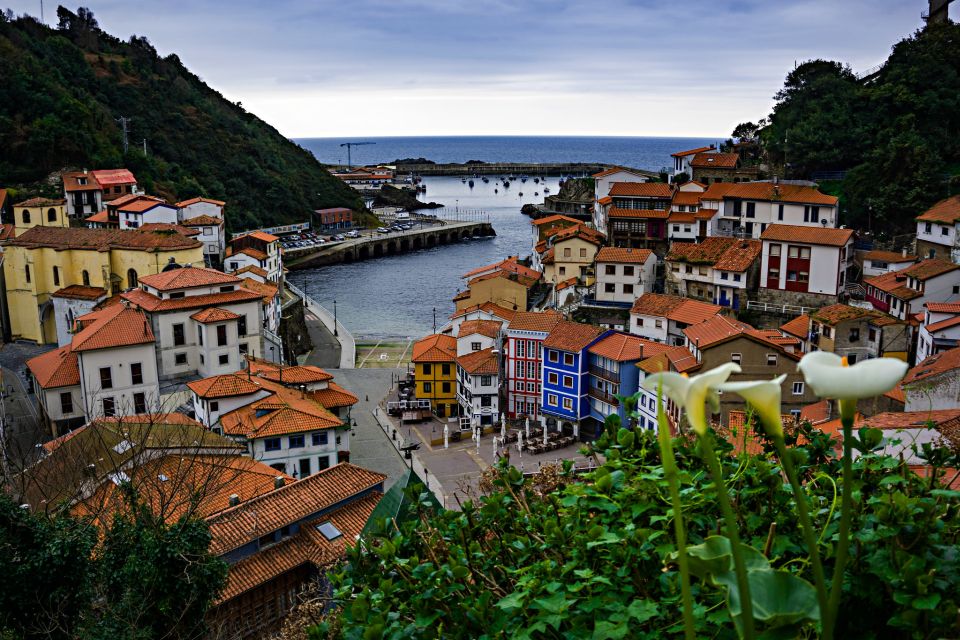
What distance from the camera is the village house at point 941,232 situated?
34969 mm

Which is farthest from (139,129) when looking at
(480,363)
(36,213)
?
(480,363)

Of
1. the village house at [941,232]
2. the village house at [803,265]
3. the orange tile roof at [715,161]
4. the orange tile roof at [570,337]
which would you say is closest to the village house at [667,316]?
the orange tile roof at [570,337]

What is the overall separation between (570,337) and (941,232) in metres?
19.5

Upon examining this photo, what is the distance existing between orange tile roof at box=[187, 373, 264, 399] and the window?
408 centimetres

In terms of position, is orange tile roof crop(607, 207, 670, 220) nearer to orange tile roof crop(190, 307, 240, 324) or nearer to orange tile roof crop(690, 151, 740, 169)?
orange tile roof crop(690, 151, 740, 169)

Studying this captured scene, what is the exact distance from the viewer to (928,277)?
1216 inches

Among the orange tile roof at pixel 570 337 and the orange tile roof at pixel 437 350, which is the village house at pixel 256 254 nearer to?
the orange tile roof at pixel 437 350

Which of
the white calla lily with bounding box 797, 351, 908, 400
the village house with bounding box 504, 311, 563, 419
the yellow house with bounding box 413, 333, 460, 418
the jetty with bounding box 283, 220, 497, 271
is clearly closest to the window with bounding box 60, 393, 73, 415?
the yellow house with bounding box 413, 333, 460, 418

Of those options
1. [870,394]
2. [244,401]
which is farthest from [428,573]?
[244,401]

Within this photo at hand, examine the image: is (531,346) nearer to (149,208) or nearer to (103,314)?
(103,314)

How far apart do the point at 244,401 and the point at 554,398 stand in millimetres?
11438

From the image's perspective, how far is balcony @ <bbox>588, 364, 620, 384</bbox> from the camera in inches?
1093

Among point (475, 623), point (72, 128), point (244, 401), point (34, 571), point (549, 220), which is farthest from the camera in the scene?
point (549, 220)

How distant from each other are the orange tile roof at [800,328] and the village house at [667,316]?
9.21 ft
